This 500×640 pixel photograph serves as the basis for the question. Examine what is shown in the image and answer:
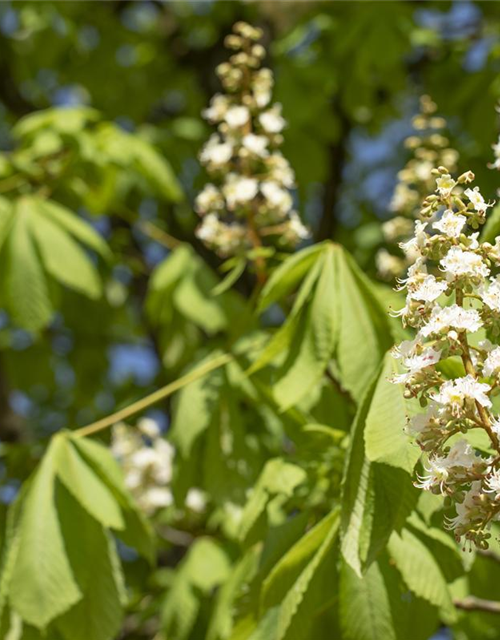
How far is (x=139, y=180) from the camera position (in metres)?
4.26

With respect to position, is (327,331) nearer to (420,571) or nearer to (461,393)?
(420,571)

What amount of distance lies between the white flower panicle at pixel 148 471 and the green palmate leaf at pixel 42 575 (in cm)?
155

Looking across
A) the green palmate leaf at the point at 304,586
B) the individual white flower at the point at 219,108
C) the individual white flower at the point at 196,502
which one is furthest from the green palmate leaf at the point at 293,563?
the individual white flower at the point at 196,502

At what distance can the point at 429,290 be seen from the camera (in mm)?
1212

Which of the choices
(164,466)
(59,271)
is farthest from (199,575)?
(59,271)

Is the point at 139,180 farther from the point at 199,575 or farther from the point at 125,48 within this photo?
the point at 199,575

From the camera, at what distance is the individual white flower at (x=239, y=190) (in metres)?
2.27

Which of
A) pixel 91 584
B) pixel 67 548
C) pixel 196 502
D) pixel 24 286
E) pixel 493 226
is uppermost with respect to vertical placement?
pixel 493 226

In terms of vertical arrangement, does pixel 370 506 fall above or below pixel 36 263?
above

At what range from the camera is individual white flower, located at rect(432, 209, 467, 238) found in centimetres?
124

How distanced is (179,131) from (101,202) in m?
1.10

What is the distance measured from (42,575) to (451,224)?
3.36 feet

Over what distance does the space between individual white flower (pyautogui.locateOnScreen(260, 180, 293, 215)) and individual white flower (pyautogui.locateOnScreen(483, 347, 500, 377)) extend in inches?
45.4

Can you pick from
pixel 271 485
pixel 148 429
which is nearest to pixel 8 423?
pixel 148 429
